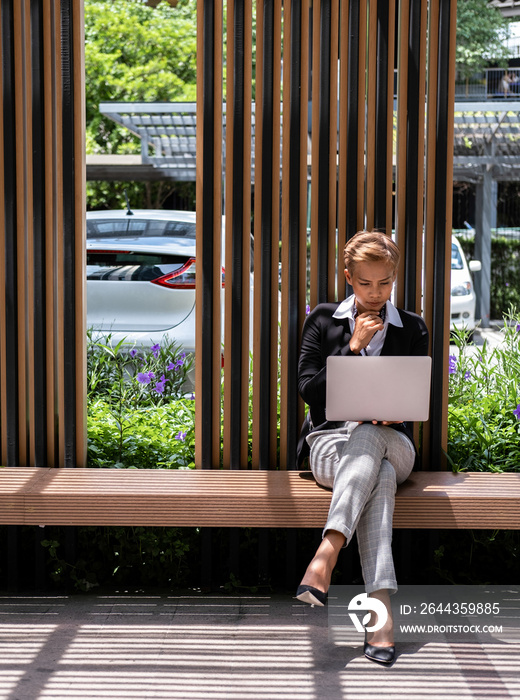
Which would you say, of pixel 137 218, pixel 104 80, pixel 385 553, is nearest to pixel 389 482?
pixel 385 553

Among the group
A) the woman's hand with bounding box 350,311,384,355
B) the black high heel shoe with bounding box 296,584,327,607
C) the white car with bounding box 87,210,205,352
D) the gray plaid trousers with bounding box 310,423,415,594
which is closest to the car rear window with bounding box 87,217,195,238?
the white car with bounding box 87,210,205,352

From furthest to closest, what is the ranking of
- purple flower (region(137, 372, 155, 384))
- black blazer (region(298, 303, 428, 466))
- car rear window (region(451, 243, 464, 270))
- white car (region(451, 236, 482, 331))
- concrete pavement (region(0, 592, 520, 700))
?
car rear window (region(451, 243, 464, 270)) → white car (region(451, 236, 482, 331)) → purple flower (region(137, 372, 155, 384)) → black blazer (region(298, 303, 428, 466)) → concrete pavement (region(0, 592, 520, 700))

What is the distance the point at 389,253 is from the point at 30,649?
1.91 meters

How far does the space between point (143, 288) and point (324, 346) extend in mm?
2975

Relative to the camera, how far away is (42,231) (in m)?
3.85

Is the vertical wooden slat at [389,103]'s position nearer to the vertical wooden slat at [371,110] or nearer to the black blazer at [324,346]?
the vertical wooden slat at [371,110]

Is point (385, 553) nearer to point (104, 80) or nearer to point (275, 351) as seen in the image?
point (275, 351)

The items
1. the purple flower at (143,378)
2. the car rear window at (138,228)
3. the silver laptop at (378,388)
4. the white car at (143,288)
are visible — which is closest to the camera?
the silver laptop at (378,388)

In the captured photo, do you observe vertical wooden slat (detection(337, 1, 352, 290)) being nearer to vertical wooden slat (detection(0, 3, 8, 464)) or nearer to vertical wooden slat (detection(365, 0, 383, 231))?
vertical wooden slat (detection(365, 0, 383, 231))

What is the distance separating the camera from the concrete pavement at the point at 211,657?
292 cm

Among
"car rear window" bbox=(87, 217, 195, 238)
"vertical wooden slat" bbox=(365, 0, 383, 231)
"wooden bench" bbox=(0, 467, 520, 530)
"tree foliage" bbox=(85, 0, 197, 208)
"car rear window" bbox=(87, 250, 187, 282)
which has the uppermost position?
"tree foliage" bbox=(85, 0, 197, 208)

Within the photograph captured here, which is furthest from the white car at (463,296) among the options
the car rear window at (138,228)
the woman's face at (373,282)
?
the woman's face at (373,282)

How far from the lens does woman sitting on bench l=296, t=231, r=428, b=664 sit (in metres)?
3.13
